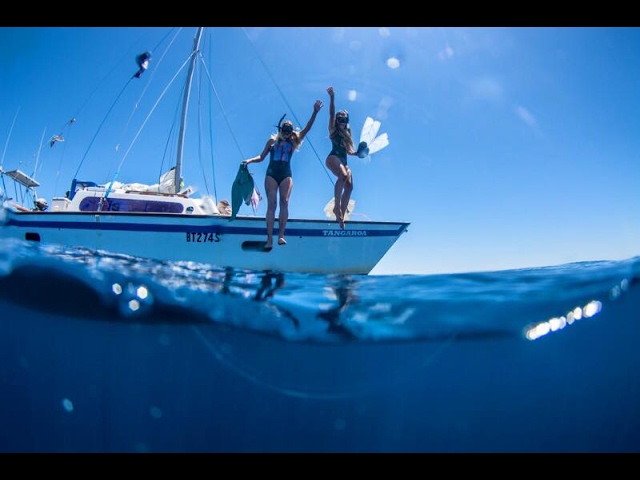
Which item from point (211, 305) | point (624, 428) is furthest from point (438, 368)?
point (211, 305)

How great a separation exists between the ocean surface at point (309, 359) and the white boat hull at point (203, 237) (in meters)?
2.04

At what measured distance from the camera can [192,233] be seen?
7203 millimetres

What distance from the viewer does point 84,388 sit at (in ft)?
14.5

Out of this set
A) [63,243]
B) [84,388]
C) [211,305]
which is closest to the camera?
[211,305]

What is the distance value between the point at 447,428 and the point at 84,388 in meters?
6.17

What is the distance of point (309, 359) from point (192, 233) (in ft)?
14.7

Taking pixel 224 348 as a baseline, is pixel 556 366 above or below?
below

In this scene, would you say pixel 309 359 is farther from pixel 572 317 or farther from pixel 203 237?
pixel 572 317

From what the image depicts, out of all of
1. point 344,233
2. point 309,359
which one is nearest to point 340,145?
point 344,233

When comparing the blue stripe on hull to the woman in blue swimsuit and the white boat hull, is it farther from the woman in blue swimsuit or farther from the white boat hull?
the woman in blue swimsuit

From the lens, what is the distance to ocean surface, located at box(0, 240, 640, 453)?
414cm

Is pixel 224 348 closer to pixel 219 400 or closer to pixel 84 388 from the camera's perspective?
pixel 219 400

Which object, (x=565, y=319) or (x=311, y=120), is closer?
(x=565, y=319)

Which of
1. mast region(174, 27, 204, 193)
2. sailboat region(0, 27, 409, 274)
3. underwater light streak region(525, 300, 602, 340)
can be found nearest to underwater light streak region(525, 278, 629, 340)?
underwater light streak region(525, 300, 602, 340)
